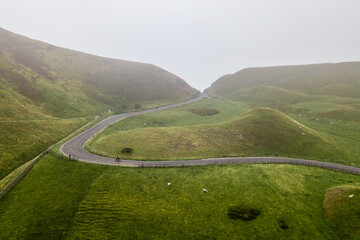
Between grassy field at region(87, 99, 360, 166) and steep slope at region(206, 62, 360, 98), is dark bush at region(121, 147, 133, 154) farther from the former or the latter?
steep slope at region(206, 62, 360, 98)

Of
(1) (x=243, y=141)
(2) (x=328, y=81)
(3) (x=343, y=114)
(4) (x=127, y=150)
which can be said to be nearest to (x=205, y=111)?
(1) (x=243, y=141)

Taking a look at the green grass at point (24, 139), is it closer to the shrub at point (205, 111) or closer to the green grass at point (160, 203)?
the green grass at point (160, 203)

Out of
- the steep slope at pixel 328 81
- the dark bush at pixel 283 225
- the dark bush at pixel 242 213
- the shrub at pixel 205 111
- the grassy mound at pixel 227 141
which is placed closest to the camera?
the dark bush at pixel 283 225

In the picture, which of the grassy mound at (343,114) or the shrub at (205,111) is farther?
the shrub at (205,111)

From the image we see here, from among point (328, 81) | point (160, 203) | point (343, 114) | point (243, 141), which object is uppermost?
point (328, 81)

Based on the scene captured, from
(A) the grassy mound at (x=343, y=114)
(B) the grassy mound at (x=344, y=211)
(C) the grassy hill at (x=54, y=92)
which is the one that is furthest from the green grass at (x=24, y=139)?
(A) the grassy mound at (x=343, y=114)

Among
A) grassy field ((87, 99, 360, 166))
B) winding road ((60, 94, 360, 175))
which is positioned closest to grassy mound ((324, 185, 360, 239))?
winding road ((60, 94, 360, 175))

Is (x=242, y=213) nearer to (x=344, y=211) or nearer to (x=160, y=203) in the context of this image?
(x=160, y=203)

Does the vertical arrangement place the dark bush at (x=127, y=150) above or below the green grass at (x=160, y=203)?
above
